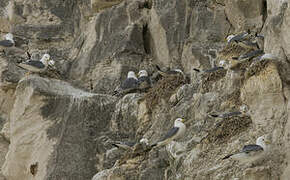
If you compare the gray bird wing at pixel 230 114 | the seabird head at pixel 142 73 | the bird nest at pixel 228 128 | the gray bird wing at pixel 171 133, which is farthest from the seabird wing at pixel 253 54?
the seabird head at pixel 142 73

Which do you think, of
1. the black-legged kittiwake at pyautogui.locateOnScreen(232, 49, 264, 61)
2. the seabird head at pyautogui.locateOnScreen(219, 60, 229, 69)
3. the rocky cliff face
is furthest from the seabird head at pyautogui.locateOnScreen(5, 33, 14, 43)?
the black-legged kittiwake at pyautogui.locateOnScreen(232, 49, 264, 61)

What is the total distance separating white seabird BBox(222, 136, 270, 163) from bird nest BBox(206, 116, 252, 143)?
109 cm

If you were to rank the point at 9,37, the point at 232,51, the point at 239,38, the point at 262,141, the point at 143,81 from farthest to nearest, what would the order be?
the point at 9,37 → the point at 143,81 → the point at 232,51 → the point at 239,38 → the point at 262,141

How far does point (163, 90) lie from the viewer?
633 inches

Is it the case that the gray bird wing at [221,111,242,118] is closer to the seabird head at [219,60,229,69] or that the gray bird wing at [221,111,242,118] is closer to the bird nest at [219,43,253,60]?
the seabird head at [219,60,229,69]

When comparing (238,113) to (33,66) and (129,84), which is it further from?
(33,66)

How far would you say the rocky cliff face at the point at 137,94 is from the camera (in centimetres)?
1293

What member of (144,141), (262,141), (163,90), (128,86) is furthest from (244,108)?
(128,86)

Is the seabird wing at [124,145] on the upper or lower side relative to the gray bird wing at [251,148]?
lower

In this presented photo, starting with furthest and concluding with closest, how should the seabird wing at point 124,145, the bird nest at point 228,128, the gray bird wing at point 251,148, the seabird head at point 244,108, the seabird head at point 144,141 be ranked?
1. the seabird wing at point 124,145
2. the seabird head at point 144,141
3. the seabird head at point 244,108
4. the bird nest at point 228,128
5. the gray bird wing at point 251,148

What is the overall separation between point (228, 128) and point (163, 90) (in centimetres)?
318

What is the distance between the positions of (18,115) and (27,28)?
542 cm

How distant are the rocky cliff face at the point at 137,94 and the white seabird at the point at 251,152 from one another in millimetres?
181

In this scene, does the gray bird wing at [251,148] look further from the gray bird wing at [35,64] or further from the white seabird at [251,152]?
the gray bird wing at [35,64]
